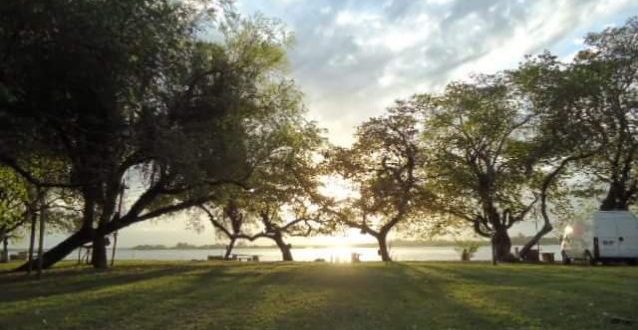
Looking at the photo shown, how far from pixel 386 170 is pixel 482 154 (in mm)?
6637

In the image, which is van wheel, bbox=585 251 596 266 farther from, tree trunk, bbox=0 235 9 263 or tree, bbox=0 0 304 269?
tree trunk, bbox=0 235 9 263

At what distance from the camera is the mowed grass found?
40.4 ft

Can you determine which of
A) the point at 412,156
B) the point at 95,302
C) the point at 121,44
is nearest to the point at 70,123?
the point at 121,44

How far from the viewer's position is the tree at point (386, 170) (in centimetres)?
4400

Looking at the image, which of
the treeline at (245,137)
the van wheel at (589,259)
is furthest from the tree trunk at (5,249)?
the van wheel at (589,259)

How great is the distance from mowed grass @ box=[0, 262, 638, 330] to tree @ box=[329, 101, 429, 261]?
22.5 metres

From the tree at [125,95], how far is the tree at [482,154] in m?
15.9

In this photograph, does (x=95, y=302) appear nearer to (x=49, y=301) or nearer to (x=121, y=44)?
(x=49, y=301)

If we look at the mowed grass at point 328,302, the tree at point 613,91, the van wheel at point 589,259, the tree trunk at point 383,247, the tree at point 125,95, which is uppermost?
the tree at point 613,91

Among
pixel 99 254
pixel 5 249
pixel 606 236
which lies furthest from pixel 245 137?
pixel 5 249

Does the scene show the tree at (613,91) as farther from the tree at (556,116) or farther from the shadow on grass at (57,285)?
the shadow on grass at (57,285)

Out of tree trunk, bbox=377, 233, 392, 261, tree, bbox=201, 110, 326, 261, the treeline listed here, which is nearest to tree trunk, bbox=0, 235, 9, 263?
the treeline

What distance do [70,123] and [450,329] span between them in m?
12.2

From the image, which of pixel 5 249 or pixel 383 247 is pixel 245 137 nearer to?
pixel 383 247
